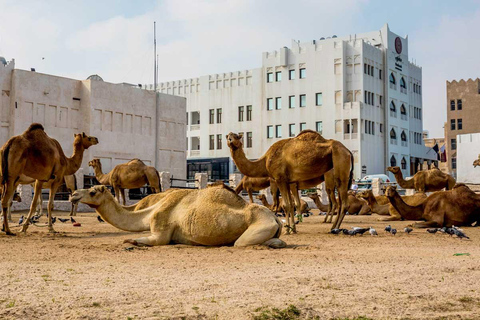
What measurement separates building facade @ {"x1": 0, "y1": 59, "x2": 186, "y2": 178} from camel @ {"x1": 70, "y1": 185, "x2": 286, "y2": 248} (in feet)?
114

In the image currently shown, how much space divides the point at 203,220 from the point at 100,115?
3896 centimetres

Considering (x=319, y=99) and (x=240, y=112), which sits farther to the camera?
(x=240, y=112)

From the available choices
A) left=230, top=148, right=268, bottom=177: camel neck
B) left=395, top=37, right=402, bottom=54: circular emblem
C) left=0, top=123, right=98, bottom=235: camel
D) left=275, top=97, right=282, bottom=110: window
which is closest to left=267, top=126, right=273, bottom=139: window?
left=275, top=97, right=282, bottom=110: window

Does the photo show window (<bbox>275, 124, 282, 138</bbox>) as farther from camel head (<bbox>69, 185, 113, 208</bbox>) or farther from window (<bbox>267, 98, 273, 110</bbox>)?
camel head (<bbox>69, 185, 113, 208</bbox>)

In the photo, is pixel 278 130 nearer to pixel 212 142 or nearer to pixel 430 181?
pixel 212 142

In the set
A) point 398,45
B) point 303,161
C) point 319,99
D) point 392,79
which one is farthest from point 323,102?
point 303,161

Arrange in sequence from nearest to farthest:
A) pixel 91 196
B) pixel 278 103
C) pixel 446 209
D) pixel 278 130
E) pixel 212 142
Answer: pixel 91 196, pixel 446 209, pixel 278 103, pixel 278 130, pixel 212 142

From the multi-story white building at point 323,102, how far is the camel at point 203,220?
200 ft

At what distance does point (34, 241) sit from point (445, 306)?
325 inches

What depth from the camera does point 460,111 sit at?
94.9m

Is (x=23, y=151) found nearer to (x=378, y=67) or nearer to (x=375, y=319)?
(x=375, y=319)

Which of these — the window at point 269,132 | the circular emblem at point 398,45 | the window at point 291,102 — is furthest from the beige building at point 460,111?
the window at point 269,132

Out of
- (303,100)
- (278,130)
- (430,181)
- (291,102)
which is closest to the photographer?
(430,181)

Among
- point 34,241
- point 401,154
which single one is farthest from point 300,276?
point 401,154
